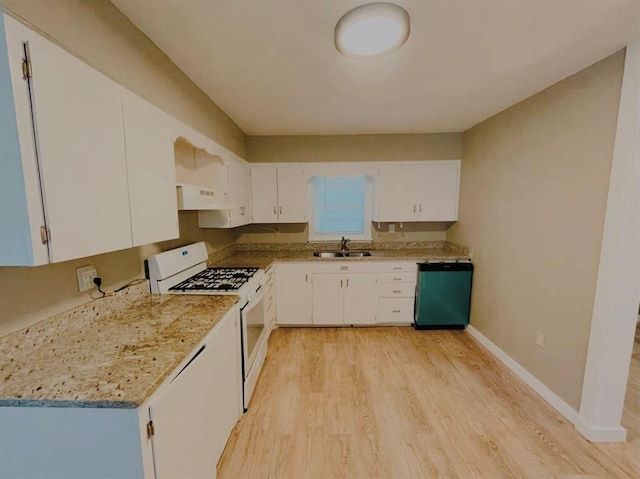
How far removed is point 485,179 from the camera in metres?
3.00

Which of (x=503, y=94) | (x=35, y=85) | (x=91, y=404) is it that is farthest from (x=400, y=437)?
(x=503, y=94)

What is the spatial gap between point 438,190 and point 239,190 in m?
2.50

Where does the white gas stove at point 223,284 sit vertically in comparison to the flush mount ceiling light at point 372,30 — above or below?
below

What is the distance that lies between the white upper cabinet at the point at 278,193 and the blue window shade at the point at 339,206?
343 mm

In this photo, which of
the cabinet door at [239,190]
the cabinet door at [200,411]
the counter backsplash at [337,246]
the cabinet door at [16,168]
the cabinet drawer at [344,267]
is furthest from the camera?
the counter backsplash at [337,246]

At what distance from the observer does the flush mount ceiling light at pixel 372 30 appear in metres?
1.30

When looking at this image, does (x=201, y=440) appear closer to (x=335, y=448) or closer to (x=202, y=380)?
(x=202, y=380)

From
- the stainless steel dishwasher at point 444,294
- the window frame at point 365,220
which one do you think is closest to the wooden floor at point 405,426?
the stainless steel dishwasher at point 444,294

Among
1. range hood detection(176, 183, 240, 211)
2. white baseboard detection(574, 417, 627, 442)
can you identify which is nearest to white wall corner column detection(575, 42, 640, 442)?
white baseboard detection(574, 417, 627, 442)

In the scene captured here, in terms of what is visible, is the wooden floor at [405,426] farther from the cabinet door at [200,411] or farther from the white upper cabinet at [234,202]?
the white upper cabinet at [234,202]

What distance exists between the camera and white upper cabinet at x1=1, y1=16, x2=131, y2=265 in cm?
83

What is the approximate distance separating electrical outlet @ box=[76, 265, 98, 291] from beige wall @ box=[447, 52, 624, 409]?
299 centimetres

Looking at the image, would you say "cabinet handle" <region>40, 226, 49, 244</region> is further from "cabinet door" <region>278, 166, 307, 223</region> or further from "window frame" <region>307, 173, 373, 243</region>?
"window frame" <region>307, 173, 373, 243</region>

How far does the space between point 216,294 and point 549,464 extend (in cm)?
229
